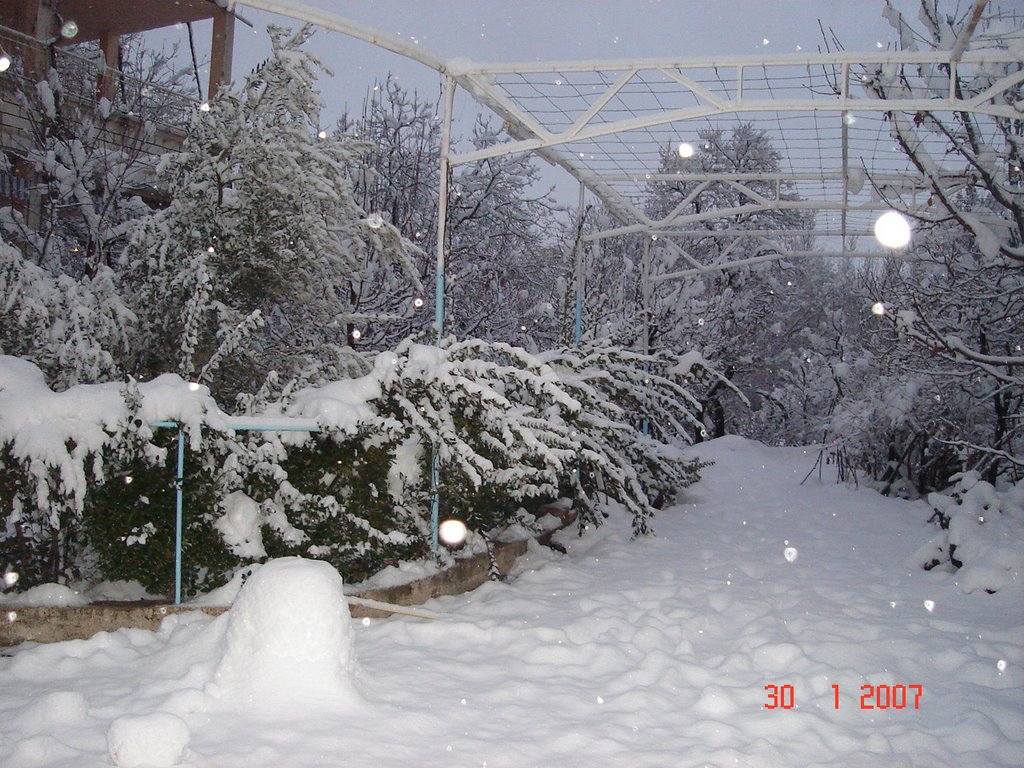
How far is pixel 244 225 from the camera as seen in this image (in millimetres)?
5980

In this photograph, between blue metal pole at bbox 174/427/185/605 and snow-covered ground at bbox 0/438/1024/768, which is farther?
blue metal pole at bbox 174/427/185/605

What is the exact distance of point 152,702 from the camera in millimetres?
3357

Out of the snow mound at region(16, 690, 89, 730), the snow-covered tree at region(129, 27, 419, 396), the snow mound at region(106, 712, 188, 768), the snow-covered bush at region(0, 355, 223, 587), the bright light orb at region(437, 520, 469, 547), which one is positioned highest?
the snow-covered tree at region(129, 27, 419, 396)

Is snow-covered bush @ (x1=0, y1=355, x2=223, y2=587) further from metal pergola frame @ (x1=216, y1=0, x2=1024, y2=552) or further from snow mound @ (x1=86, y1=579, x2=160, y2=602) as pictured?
metal pergola frame @ (x1=216, y1=0, x2=1024, y2=552)

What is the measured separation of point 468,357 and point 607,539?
8.32ft

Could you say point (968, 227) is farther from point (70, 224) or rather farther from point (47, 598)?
point (70, 224)

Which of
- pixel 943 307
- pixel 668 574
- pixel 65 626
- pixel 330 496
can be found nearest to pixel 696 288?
pixel 943 307

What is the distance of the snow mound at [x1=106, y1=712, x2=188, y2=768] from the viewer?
9.03 ft

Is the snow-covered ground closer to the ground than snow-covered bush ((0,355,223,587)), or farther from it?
closer to the ground

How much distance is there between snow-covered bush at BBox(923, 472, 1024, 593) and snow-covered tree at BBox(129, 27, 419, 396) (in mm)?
4817

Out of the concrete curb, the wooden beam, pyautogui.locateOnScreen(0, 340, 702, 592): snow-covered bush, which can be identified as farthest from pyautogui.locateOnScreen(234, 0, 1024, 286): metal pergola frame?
the wooden beam

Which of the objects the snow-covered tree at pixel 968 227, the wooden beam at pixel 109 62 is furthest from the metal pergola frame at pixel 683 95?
the wooden beam at pixel 109 62

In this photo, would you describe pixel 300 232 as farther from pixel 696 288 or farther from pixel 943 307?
pixel 696 288

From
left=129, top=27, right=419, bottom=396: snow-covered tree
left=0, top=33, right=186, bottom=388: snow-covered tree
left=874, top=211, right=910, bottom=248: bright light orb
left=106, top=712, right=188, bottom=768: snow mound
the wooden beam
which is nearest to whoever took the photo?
left=106, top=712, right=188, bottom=768: snow mound
